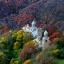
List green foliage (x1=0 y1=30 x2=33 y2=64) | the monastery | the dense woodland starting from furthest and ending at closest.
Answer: green foliage (x1=0 y1=30 x2=33 y2=64) → the monastery → the dense woodland

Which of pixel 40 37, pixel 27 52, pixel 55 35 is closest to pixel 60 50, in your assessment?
pixel 27 52

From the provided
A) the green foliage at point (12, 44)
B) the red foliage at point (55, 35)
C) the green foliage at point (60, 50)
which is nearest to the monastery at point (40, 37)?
the green foliage at point (12, 44)

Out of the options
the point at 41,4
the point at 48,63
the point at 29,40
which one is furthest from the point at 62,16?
the point at 48,63

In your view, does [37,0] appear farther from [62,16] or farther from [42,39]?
[42,39]

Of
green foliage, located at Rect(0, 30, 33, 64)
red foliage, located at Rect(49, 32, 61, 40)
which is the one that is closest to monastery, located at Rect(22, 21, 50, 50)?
green foliage, located at Rect(0, 30, 33, 64)

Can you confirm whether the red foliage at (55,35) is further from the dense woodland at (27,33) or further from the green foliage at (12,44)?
the green foliage at (12,44)

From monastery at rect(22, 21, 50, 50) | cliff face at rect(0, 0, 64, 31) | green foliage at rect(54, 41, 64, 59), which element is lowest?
green foliage at rect(54, 41, 64, 59)

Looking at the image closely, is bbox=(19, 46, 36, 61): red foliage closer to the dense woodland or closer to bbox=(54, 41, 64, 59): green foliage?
the dense woodland

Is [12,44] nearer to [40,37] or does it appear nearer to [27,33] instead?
[27,33]
